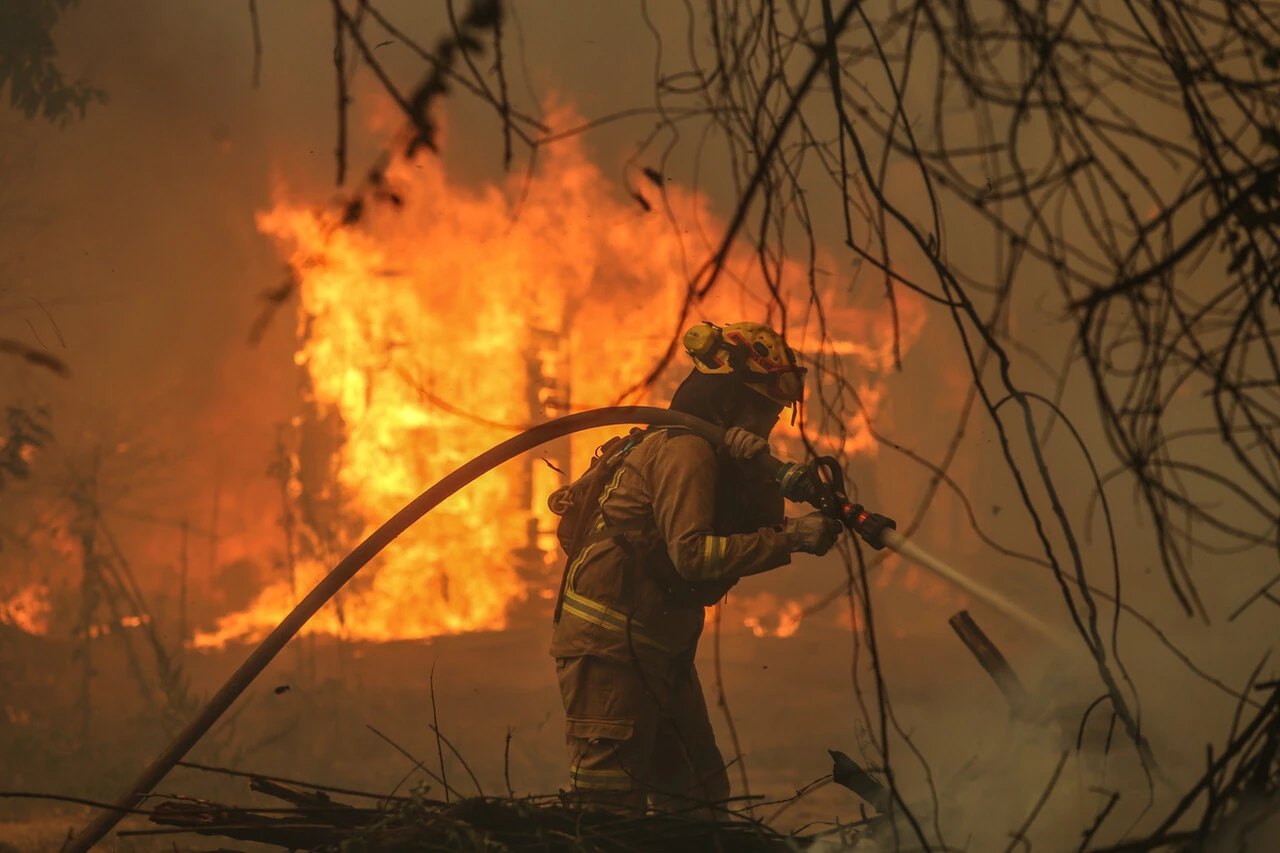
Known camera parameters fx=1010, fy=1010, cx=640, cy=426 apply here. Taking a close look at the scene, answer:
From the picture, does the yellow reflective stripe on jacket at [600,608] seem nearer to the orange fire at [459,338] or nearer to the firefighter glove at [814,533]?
the firefighter glove at [814,533]

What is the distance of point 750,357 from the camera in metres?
3.48

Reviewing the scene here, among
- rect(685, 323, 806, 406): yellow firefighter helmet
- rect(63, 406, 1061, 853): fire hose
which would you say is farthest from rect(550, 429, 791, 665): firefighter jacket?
rect(685, 323, 806, 406): yellow firefighter helmet

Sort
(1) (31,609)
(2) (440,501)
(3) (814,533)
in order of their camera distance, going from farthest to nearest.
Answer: (1) (31,609) < (3) (814,533) < (2) (440,501)

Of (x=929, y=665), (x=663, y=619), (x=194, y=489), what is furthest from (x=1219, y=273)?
(x=194, y=489)

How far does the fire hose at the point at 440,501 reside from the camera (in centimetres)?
263

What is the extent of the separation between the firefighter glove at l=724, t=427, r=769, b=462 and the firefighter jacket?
81 mm

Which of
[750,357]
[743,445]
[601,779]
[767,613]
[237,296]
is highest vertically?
[237,296]

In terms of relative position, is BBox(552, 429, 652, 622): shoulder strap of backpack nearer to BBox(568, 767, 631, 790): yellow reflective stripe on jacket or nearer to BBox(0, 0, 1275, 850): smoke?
BBox(568, 767, 631, 790): yellow reflective stripe on jacket

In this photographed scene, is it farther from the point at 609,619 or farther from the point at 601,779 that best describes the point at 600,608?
the point at 601,779

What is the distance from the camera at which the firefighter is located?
324cm

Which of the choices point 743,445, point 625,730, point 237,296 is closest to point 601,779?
point 625,730

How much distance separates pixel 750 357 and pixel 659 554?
2.44ft

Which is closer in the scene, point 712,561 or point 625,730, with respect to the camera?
point 712,561

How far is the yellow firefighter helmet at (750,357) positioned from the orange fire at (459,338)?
21.9 ft
